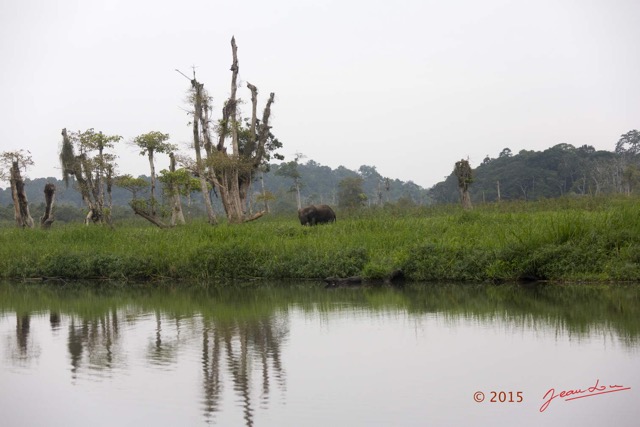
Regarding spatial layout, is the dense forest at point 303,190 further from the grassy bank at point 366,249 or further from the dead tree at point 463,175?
the grassy bank at point 366,249

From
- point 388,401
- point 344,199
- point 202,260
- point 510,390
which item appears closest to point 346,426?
point 388,401

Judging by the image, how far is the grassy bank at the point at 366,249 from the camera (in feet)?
42.8

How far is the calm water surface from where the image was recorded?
584 cm

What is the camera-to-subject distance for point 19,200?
2788 centimetres

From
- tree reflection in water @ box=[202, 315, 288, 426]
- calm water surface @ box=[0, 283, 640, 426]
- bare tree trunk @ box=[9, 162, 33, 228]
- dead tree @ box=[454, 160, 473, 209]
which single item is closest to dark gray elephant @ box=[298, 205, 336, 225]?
dead tree @ box=[454, 160, 473, 209]

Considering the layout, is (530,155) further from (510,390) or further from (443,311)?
(510,390)

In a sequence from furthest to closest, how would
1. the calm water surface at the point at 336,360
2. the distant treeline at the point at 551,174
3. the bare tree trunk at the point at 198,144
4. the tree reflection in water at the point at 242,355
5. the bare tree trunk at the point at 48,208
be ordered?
the distant treeline at the point at 551,174, the bare tree trunk at the point at 48,208, the bare tree trunk at the point at 198,144, the tree reflection in water at the point at 242,355, the calm water surface at the point at 336,360

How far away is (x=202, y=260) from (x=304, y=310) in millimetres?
5986

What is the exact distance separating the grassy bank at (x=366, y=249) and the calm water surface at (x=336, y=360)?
0.78 metres

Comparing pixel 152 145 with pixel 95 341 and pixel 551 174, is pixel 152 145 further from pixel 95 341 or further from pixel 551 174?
pixel 551 174

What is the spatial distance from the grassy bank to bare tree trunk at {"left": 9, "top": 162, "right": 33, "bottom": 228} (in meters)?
5.78

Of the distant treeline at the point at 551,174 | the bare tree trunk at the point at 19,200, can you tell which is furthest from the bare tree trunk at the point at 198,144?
the distant treeline at the point at 551,174

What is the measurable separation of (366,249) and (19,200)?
1770 centimetres

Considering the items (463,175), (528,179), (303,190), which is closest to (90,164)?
(463,175)
